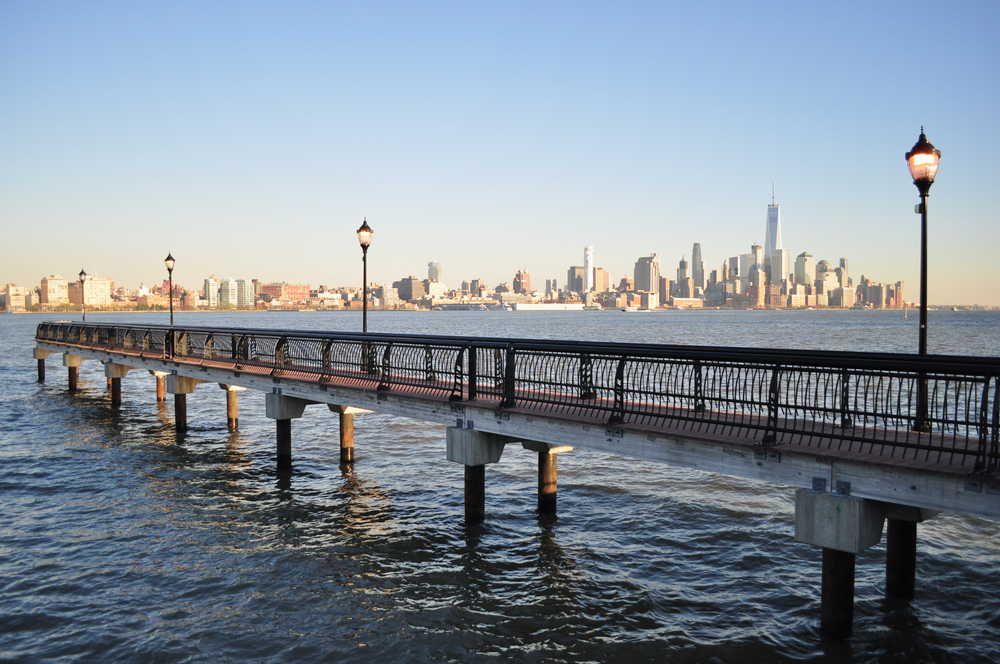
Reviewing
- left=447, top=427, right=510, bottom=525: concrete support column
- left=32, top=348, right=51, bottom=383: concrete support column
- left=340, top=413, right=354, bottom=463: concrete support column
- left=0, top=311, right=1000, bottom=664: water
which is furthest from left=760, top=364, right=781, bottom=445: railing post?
left=32, top=348, right=51, bottom=383: concrete support column

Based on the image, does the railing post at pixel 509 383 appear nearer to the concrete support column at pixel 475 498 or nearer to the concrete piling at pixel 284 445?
the concrete support column at pixel 475 498

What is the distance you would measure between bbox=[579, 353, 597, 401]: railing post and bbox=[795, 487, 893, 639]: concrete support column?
14.9 feet

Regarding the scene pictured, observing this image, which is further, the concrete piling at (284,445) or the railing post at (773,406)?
the concrete piling at (284,445)

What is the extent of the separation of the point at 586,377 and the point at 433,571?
461 centimetres

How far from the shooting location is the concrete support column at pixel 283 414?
20656mm

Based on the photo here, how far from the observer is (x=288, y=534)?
15773 millimetres

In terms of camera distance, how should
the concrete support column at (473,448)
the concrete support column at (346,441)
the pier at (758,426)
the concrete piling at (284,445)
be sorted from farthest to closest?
1. the concrete support column at (346,441)
2. the concrete piling at (284,445)
3. the concrete support column at (473,448)
4. the pier at (758,426)

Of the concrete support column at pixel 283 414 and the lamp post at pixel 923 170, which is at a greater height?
the lamp post at pixel 923 170

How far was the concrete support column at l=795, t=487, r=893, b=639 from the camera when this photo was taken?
30.9 ft

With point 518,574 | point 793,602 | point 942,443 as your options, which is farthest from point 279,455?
point 942,443

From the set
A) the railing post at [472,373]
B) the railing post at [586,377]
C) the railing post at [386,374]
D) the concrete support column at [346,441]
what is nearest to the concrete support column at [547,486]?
the railing post at [472,373]

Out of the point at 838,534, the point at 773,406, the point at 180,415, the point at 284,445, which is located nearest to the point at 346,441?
the point at 284,445

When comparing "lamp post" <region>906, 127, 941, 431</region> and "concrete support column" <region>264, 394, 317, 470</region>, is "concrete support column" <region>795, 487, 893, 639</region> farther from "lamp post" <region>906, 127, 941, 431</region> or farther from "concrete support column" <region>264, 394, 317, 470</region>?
"concrete support column" <region>264, 394, 317, 470</region>

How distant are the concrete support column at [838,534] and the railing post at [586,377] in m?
4.54
